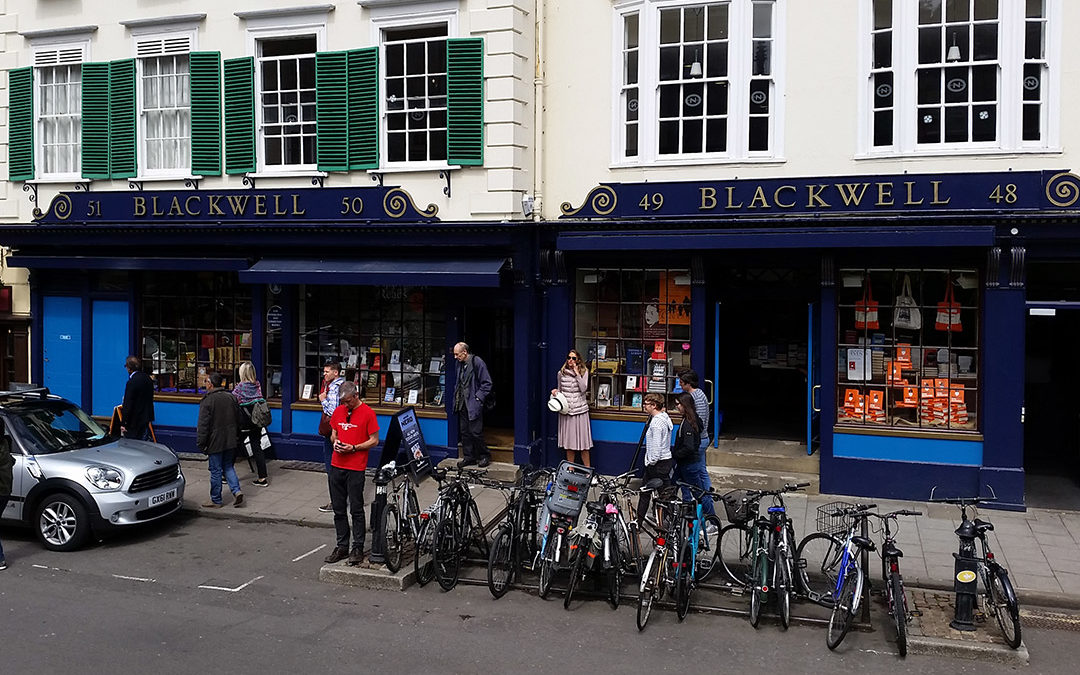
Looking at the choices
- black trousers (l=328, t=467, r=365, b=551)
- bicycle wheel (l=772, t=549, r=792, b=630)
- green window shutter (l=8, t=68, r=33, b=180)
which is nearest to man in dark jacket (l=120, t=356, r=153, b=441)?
green window shutter (l=8, t=68, r=33, b=180)

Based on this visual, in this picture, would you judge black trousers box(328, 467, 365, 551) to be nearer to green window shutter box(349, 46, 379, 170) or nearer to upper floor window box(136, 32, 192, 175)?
green window shutter box(349, 46, 379, 170)

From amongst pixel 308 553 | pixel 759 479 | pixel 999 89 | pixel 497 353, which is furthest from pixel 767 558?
pixel 497 353

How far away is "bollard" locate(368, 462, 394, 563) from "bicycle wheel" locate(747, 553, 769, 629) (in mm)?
3466

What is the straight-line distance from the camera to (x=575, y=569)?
29.7 ft

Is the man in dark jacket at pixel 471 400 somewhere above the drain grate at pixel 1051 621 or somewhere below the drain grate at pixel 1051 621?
above

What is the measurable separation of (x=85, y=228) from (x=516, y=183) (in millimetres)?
6964

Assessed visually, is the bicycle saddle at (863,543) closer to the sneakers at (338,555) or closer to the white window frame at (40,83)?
the sneakers at (338,555)

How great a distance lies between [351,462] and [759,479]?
572 centimetres

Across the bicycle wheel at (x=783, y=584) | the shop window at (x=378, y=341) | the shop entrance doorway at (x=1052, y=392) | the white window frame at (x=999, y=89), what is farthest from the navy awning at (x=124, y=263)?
the shop entrance doorway at (x=1052, y=392)

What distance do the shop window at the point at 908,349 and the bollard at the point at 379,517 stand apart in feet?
20.6

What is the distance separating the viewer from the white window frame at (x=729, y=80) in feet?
42.8

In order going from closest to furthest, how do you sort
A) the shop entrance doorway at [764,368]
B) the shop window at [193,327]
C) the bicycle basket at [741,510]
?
the bicycle basket at [741,510] → the shop entrance doorway at [764,368] → the shop window at [193,327]

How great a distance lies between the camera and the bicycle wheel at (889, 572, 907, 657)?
8.02 metres

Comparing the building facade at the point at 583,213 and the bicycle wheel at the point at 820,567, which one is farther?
the building facade at the point at 583,213
